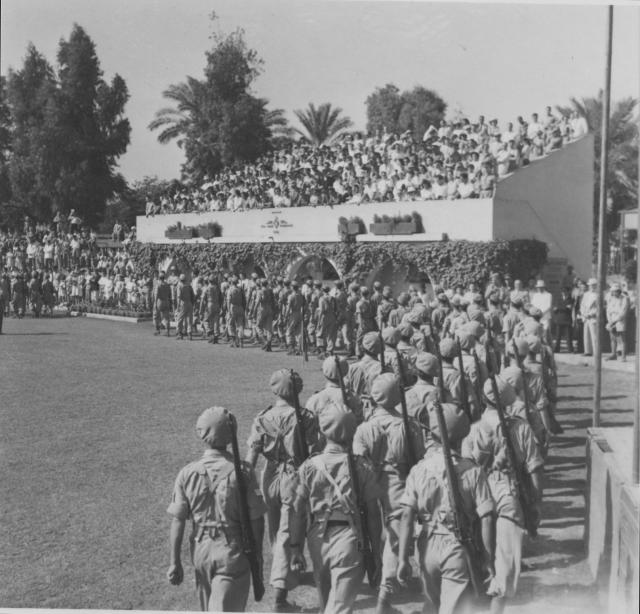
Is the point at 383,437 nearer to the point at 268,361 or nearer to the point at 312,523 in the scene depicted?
the point at 312,523

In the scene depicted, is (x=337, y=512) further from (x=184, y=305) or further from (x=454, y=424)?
(x=184, y=305)

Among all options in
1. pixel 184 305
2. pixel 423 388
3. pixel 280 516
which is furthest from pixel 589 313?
pixel 280 516

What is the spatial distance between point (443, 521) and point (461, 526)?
0.44ft

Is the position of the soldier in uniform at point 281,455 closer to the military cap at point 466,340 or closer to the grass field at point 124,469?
the grass field at point 124,469

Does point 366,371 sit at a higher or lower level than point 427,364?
lower

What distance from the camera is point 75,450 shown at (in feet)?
35.4

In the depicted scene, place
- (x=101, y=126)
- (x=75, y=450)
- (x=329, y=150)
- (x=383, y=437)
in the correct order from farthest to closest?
(x=329, y=150)
(x=101, y=126)
(x=75, y=450)
(x=383, y=437)

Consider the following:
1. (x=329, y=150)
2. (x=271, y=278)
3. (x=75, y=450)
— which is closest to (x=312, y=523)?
(x=75, y=450)

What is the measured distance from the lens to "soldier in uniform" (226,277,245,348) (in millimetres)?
22406

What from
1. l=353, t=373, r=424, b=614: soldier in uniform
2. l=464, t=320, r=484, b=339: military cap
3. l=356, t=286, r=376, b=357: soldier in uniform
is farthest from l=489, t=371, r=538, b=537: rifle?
l=356, t=286, r=376, b=357: soldier in uniform

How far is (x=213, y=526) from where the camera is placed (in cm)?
531

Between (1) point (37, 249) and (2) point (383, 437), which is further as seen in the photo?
(1) point (37, 249)

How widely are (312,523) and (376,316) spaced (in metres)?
14.1

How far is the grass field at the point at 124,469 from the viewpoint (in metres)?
6.71
